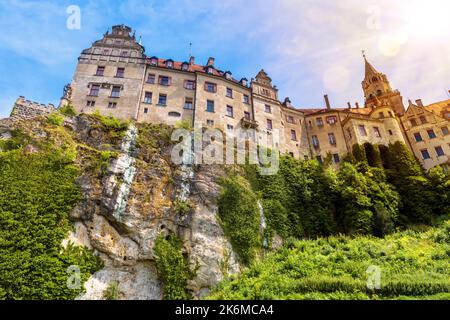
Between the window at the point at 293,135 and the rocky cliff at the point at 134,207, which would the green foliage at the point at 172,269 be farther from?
the window at the point at 293,135

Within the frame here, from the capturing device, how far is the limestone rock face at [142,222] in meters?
20.5

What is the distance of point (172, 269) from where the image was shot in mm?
20578

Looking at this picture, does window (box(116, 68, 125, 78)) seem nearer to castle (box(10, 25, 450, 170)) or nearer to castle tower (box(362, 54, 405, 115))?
castle (box(10, 25, 450, 170))

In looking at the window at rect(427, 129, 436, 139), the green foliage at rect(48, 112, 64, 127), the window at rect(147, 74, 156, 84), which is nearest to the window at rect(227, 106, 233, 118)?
the window at rect(147, 74, 156, 84)

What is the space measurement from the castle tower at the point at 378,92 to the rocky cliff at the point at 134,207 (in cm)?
3632

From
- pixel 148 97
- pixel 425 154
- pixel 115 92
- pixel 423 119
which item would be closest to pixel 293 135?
pixel 425 154

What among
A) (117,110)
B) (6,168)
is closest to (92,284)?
(6,168)

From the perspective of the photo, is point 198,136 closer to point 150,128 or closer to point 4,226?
point 150,128

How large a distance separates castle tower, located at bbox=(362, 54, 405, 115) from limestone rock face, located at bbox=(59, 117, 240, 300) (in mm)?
37710

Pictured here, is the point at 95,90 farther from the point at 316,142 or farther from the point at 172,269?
the point at 316,142

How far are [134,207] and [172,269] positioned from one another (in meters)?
5.41

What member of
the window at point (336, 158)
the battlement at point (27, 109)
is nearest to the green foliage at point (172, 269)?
the battlement at point (27, 109)

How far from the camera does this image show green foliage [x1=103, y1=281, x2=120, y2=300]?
19328 mm

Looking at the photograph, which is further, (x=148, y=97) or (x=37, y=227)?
(x=148, y=97)
